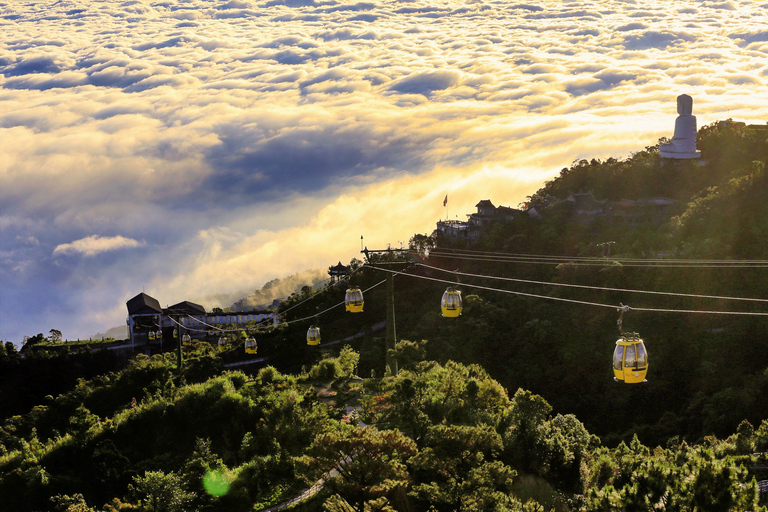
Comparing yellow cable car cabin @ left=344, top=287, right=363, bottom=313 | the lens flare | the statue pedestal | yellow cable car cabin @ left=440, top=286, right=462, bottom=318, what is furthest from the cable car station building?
yellow cable car cabin @ left=440, top=286, right=462, bottom=318

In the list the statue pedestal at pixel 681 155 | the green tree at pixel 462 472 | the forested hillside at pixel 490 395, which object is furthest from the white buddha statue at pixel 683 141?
the green tree at pixel 462 472

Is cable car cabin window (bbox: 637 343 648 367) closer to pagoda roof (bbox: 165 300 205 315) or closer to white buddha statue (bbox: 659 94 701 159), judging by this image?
white buddha statue (bbox: 659 94 701 159)

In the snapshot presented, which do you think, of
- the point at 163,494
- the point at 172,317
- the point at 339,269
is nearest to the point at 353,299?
the point at 163,494

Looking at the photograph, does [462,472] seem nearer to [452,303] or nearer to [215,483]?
[452,303]

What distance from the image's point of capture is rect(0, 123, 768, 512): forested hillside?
16.9 meters

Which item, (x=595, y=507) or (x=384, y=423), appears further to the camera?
(x=384, y=423)

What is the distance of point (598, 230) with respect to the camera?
53875 mm

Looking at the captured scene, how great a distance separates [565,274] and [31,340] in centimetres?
5998

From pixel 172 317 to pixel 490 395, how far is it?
211 feet

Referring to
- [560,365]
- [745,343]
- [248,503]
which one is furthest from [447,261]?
[248,503]

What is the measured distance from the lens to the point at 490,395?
2269 centimetres

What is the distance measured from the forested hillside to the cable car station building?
694 centimetres

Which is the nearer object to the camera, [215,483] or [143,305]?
[215,483]

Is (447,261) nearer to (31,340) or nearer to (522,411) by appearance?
(522,411)
